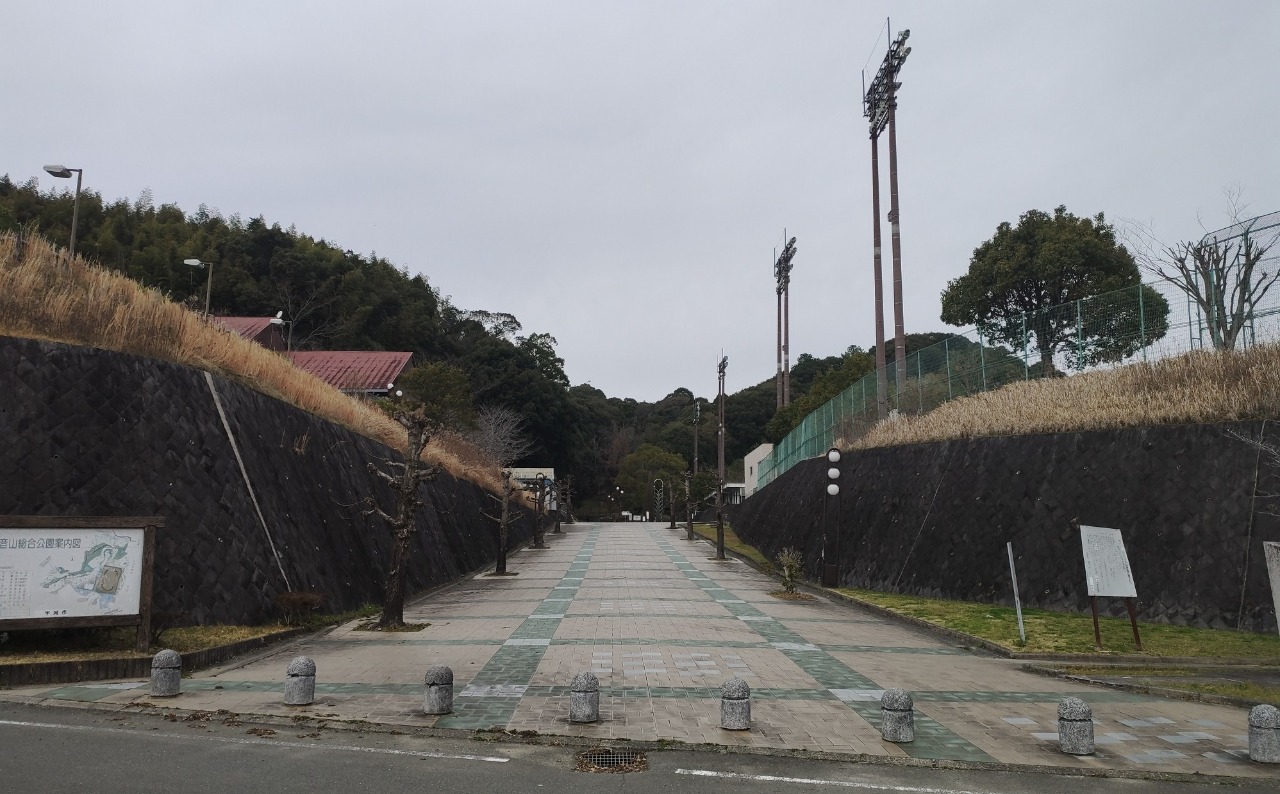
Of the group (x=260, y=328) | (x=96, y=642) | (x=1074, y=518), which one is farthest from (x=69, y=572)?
(x=260, y=328)

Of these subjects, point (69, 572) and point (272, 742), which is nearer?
point (272, 742)

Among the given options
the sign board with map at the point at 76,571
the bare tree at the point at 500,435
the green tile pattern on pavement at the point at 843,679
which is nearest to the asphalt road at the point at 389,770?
the green tile pattern on pavement at the point at 843,679

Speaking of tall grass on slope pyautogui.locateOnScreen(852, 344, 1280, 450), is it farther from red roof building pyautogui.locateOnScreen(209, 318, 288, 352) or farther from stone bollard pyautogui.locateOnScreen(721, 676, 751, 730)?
red roof building pyautogui.locateOnScreen(209, 318, 288, 352)

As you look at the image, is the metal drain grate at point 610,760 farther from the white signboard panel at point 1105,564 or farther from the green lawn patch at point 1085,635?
the white signboard panel at point 1105,564

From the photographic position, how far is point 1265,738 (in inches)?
260

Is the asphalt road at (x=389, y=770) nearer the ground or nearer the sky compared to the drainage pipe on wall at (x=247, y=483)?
nearer the ground

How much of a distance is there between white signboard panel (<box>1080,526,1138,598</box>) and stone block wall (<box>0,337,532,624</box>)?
11918 millimetres

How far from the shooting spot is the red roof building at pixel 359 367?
157 ft

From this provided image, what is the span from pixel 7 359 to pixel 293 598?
5.00 m

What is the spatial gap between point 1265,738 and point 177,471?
12970mm

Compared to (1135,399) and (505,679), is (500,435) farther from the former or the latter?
(505,679)

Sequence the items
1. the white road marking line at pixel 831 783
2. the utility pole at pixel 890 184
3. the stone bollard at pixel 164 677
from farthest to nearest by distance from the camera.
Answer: the utility pole at pixel 890 184
the stone bollard at pixel 164 677
the white road marking line at pixel 831 783

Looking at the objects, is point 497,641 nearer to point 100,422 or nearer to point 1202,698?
point 100,422

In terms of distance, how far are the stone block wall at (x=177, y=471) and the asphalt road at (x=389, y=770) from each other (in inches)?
166
